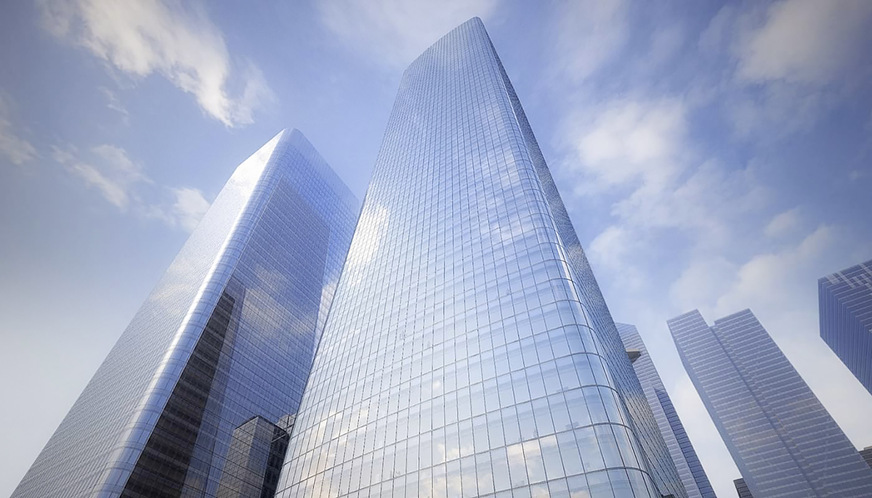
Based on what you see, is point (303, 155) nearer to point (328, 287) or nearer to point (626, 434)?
point (328, 287)

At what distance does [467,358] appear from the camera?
42562mm

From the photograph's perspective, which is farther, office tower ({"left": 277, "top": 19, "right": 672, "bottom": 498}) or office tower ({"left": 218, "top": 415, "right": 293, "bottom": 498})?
office tower ({"left": 218, "top": 415, "right": 293, "bottom": 498})

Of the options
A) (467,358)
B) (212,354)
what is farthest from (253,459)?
(467,358)

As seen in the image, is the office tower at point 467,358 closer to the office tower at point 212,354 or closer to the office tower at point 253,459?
the office tower at point 212,354

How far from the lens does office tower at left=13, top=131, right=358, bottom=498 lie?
232ft

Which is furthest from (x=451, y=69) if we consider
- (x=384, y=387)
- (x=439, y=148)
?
(x=384, y=387)

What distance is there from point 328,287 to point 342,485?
3726 inches

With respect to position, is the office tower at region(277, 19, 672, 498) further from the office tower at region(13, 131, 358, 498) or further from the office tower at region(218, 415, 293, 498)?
the office tower at region(218, 415, 293, 498)

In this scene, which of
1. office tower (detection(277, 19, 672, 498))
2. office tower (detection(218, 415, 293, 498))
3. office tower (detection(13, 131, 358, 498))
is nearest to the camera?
office tower (detection(277, 19, 672, 498))

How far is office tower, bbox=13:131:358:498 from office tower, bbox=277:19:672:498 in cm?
3013

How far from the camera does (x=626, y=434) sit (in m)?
30.1

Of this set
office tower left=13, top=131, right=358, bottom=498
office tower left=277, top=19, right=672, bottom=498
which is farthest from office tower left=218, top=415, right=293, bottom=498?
office tower left=277, top=19, right=672, bottom=498

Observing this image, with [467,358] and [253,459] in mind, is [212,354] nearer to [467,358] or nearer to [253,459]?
[253,459]

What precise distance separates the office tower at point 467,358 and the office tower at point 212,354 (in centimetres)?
3013
